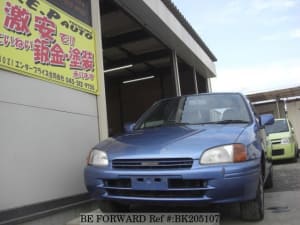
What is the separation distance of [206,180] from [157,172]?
452 mm

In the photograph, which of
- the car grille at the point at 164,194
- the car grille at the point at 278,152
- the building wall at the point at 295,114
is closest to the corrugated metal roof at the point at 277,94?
the building wall at the point at 295,114

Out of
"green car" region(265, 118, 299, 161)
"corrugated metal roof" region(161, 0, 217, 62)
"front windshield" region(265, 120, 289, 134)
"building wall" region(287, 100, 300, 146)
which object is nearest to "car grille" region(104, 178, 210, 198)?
"corrugated metal roof" region(161, 0, 217, 62)

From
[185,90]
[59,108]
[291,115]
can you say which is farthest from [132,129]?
[291,115]

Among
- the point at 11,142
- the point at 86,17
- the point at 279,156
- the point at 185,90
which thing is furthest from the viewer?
the point at 185,90

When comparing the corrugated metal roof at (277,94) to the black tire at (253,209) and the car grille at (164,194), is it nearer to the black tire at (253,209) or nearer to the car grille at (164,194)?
the black tire at (253,209)

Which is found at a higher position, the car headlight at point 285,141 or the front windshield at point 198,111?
the front windshield at point 198,111

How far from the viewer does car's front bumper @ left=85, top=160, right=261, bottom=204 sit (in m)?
3.61

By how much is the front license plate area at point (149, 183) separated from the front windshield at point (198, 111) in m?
1.34

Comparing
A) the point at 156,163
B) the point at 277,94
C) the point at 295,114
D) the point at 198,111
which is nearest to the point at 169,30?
the point at 198,111

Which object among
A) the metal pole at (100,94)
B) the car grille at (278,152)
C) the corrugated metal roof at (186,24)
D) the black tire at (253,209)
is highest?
the corrugated metal roof at (186,24)

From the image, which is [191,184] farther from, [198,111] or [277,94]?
[277,94]

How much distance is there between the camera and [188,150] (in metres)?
3.73

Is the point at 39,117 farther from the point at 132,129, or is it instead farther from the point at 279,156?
the point at 279,156

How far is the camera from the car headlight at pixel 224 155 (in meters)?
3.68
